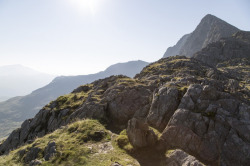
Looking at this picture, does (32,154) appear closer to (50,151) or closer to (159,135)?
(50,151)

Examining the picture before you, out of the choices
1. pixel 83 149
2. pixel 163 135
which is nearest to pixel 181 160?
pixel 163 135

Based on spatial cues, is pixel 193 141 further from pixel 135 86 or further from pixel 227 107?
pixel 135 86

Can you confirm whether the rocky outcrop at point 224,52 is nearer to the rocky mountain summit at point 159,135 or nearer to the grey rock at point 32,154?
the rocky mountain summit at point 159,135

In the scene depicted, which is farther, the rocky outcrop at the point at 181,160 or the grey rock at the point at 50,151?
the grey rock at the point at 50,151

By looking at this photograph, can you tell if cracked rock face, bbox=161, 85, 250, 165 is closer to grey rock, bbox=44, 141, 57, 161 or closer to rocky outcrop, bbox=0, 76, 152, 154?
rocky outcrop, bbox=0, 76, 152, 154

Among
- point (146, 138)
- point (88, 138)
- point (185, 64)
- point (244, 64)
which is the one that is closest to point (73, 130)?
point (88, 138)

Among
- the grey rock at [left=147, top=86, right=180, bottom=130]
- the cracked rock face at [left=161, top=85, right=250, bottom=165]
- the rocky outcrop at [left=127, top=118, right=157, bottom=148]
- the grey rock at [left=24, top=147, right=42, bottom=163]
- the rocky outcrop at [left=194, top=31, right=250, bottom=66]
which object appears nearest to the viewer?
the cracked rock face at [left=161, top=85, right=250, bottom=165]

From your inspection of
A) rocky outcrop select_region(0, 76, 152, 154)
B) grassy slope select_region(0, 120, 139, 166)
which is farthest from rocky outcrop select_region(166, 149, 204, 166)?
rocky outcrop select_region(0, 76, 152, 154)

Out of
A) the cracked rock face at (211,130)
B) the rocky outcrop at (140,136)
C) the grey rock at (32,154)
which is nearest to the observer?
the cracked rock face at (211,130)

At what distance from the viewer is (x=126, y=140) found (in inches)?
1033

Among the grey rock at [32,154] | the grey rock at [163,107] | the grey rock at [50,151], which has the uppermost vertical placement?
the grey rock at [163,107]

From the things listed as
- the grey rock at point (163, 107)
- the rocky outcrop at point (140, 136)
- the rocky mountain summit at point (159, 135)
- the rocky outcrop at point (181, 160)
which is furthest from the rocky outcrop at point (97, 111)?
the rocky outcrop at point (181, 160)

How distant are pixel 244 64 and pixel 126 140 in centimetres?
17651

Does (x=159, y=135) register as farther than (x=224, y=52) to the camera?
No
